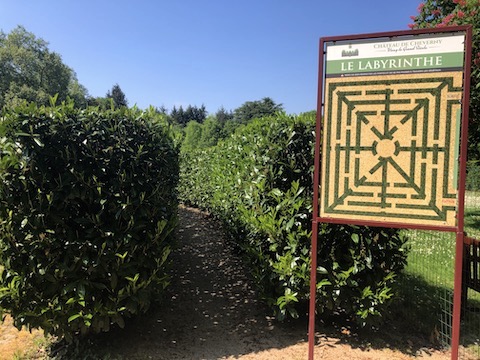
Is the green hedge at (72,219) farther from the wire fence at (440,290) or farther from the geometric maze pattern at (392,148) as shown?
the wire fence at (440,290)

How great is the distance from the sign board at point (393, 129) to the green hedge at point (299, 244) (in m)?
0.69

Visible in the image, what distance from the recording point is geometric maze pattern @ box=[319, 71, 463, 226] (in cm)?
252

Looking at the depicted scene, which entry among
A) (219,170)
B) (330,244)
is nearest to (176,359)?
(330,244)

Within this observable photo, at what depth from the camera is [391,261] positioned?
3494 millimetres

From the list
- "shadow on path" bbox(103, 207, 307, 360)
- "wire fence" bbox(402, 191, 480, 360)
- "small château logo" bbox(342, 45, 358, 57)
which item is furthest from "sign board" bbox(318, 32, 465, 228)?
"shadow on path" bbox(103, 207, 307, 360)

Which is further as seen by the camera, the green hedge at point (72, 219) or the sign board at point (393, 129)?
the green hedge at point (72, 219)

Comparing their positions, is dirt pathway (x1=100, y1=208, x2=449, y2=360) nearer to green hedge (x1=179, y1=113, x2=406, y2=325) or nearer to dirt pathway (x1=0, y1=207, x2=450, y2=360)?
dirt pathway (x1=0, y1=207, x2=450, y2=360)

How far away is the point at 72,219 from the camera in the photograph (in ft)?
9.82

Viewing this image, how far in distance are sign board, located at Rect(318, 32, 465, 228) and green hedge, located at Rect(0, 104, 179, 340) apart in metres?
1.76

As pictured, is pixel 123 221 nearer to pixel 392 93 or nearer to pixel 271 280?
pixel 271 280

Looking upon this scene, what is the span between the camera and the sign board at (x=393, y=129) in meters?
2.50

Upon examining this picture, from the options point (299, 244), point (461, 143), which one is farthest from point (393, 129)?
point (299, 244)

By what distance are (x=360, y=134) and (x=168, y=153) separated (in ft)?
6.60

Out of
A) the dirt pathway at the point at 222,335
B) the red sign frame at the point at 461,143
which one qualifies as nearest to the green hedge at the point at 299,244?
the dirt pathway at the point at 222,335
